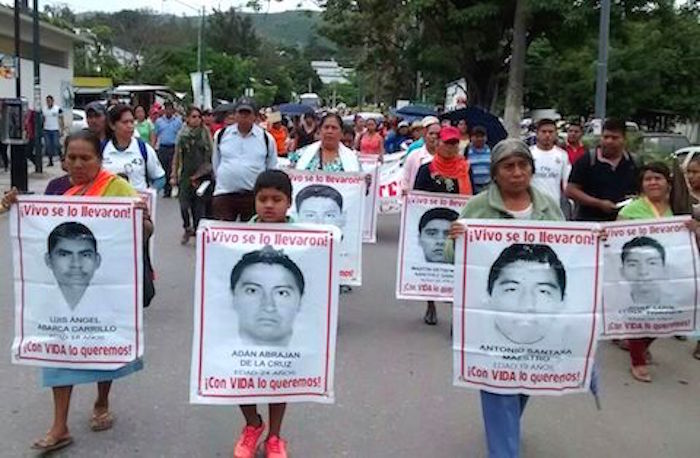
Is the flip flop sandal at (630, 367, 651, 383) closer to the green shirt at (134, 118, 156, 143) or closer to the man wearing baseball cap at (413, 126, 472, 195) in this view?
the man wearing baseball cap at (413, 126, 472, 195)

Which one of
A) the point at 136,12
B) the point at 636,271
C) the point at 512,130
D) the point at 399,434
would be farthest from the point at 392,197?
the point at 136,12

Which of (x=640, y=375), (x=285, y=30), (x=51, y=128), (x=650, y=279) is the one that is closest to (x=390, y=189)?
(x=640, y=375)

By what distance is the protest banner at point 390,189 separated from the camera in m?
12.3

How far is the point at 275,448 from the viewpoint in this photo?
13.9ft

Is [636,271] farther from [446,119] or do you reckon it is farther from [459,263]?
[446,119]

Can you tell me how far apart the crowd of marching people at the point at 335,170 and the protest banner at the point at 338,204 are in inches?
7.2

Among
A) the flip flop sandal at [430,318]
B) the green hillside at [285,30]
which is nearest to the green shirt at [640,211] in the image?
the flip flop sandal at [430,318]

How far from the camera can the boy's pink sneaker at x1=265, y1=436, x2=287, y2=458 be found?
423 cm

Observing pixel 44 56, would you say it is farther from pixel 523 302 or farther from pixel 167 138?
pixel 523 302

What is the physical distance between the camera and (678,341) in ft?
24.3

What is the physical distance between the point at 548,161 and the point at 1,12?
27943mm

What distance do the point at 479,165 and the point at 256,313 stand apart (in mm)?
6309

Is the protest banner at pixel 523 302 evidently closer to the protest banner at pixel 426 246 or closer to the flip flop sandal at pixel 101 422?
the flip flop sandal at pixel 101 422

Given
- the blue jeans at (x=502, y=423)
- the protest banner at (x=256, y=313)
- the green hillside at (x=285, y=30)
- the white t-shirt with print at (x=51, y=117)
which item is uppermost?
the green hillside at (x=285, y=30)
